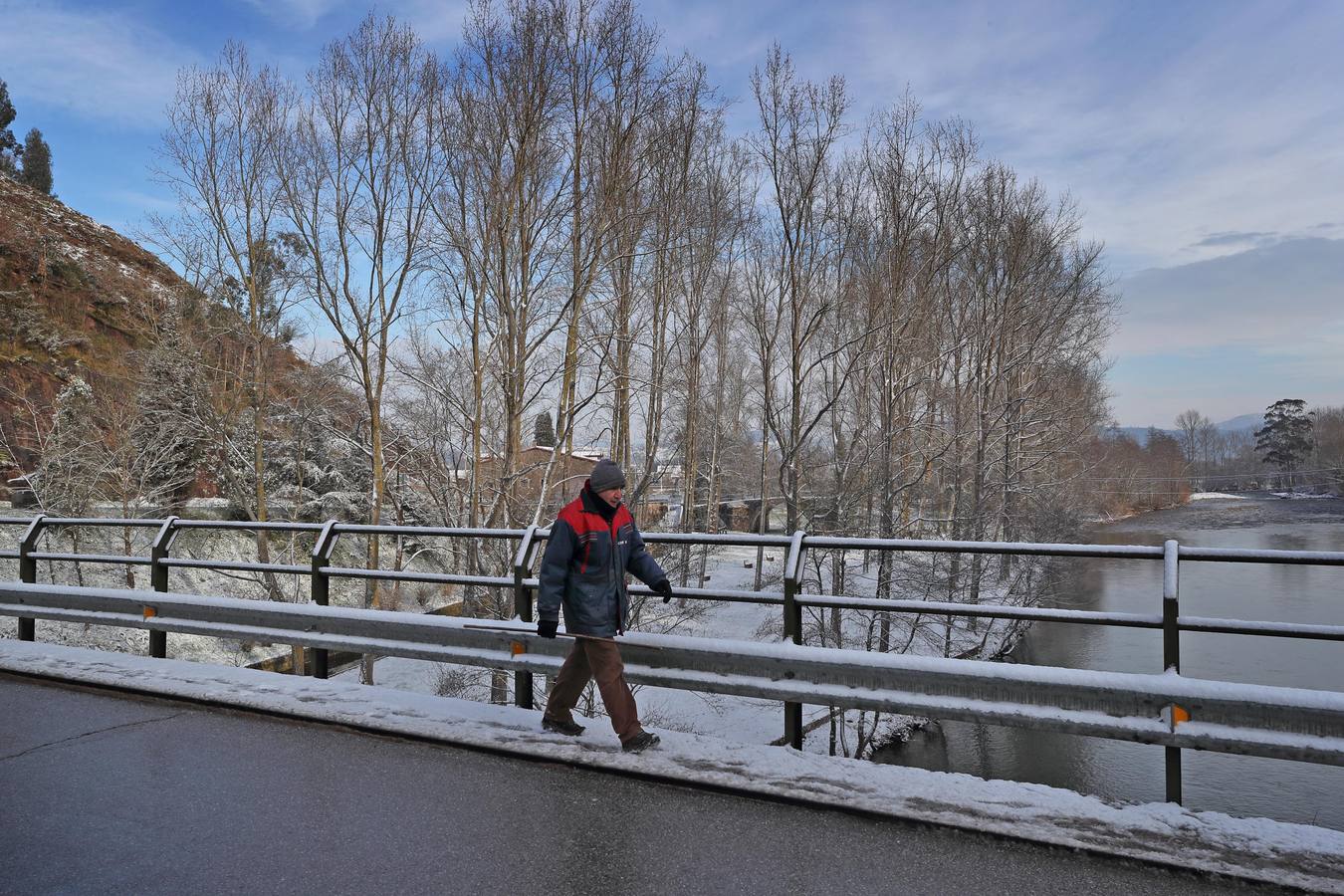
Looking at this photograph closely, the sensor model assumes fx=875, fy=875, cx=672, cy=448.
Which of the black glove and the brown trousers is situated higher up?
the black glove

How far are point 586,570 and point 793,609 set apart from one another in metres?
1.24

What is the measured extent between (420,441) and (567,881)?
20.1m

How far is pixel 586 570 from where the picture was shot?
499 cm

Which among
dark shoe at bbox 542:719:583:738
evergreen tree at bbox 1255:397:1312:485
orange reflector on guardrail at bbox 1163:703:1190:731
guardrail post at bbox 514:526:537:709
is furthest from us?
evergreen tree at bbox 1255:397:1312:485

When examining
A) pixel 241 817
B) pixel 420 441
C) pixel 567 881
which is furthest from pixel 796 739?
pixel 420 441

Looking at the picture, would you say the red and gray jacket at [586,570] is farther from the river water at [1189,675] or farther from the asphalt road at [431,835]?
the river water at [1189,675]

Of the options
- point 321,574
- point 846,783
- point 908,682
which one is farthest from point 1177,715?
point 321,574

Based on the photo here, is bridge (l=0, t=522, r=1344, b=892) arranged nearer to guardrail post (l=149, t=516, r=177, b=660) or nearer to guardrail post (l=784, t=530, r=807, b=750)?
guardrail post (l=784, t=530, r=807, b=750)

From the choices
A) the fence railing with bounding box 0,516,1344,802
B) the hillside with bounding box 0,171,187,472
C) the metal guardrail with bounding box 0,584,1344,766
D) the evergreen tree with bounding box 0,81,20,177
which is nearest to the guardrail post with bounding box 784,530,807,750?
the fence railing with bounding box 0,516,1344,802

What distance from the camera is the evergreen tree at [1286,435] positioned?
11219cm

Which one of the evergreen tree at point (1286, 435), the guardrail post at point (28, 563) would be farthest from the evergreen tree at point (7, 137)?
the evergreen tree at point (1286, 435)

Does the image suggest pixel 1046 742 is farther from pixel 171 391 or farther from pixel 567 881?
pixel 171 391

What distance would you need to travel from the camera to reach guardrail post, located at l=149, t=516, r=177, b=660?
773 cm

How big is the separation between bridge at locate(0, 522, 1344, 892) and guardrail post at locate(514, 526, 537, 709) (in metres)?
0.02
